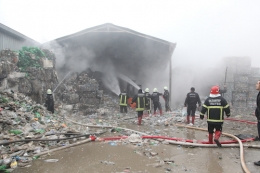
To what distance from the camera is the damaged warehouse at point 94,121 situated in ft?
13.6

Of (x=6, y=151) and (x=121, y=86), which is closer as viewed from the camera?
(x=6, y=151)

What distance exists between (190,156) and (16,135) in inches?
162

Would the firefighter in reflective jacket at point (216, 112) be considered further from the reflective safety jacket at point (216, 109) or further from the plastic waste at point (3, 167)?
the plastic waste at point (3, 167)


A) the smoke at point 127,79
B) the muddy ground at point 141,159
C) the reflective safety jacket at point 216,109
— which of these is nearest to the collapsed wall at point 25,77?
the muddy ground at point 141,159

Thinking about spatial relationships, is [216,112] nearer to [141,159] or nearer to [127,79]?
[141,159]

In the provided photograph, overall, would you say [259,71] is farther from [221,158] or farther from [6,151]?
[6,151]

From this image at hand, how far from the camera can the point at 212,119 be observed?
5152mm

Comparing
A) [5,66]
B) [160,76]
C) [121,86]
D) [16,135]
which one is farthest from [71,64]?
[16,135]

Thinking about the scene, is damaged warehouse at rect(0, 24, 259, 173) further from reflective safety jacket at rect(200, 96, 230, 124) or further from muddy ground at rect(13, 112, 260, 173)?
reflective safety jacket at rect(200, 96, 230, 124)

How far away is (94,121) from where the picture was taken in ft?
30.7

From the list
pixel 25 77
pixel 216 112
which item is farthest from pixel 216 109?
pixel 25 77

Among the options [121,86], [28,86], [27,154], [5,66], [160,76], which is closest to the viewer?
[27,154]

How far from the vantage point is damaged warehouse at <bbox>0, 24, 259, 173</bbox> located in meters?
4.13

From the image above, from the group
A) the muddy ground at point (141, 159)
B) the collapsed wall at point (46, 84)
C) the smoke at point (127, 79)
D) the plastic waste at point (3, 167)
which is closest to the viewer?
the plastic waste at point (3, 167)
